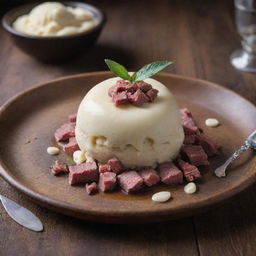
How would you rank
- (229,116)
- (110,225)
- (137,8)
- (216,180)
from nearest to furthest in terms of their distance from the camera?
(110,225) < (216,180) < (229,116) < (137,8)

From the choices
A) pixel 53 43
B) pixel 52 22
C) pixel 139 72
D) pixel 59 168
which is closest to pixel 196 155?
pixel 139 72

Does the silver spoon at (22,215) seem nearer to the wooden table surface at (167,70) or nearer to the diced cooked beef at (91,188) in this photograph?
the wooden table surface at (167,70)

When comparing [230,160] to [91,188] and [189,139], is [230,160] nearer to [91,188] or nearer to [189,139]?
[189,139]

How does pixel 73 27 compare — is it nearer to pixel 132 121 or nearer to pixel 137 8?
pixel 137 8

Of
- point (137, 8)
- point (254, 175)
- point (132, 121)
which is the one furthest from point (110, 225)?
point (137, 8)

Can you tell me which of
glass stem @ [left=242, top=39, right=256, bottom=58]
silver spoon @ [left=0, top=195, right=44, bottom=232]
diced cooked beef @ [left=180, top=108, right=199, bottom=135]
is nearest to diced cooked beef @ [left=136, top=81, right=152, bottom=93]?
diced cooked beef @ [left=180, top=108, right=199, bottom=135]

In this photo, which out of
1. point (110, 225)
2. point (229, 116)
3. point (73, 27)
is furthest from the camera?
point (73, 27)
